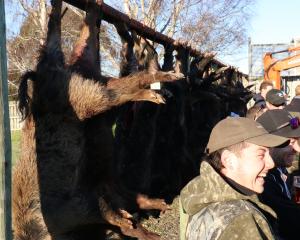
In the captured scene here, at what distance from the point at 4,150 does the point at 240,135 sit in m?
1.35

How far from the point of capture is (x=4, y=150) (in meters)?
2.81

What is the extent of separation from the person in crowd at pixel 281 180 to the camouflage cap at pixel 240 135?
0.74 metres

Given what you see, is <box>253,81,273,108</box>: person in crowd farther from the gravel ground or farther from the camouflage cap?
the camouflage cap

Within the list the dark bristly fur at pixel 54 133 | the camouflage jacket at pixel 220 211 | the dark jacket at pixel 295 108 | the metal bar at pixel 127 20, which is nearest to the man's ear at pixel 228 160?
the camouflage jacket at pixel 220 211

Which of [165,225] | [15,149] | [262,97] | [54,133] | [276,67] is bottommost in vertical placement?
[165,225]

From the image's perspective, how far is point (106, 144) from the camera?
527 cm

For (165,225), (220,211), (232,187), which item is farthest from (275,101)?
(220,211)

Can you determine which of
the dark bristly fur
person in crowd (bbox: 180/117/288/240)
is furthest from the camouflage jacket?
the dark bristly fur

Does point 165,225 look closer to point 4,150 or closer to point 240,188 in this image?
point 4,150

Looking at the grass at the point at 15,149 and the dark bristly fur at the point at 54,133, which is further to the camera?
the grass at the point at 15,149

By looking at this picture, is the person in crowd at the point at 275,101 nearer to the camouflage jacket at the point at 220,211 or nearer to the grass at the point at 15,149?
the grass at the point at 15,149

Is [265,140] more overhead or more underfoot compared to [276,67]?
more underfoot

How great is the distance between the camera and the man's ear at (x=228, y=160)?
2445 millimetres

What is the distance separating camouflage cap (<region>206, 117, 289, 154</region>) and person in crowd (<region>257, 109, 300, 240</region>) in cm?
74
